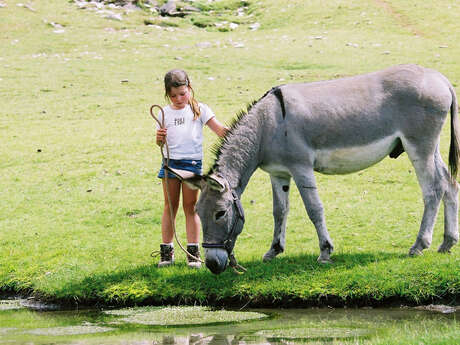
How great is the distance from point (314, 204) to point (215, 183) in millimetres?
1517

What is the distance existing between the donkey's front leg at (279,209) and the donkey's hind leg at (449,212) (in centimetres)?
213

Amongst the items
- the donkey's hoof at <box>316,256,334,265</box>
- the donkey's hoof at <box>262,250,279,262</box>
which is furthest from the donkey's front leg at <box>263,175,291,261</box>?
the donkey's hoof at <box>316,256,334,265</box>

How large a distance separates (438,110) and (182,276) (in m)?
4.01

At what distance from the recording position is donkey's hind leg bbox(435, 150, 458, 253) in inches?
359

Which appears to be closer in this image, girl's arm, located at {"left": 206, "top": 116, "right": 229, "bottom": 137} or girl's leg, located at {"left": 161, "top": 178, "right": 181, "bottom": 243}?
girl's arm, located at {"left": 206, "top": 116, "right": 229, "bottom": 137}

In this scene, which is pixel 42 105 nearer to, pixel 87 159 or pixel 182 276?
pixel 87 159

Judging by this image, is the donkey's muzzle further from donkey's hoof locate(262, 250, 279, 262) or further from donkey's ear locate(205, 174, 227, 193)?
donkey's hoof locate(262, 250, 279, 262)

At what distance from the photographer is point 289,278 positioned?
8328mm

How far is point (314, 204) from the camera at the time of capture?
8742mm

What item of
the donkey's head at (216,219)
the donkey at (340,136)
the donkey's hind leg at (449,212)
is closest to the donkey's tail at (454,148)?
the donkey at (340,136)

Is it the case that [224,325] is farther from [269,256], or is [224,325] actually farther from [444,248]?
[444,248]

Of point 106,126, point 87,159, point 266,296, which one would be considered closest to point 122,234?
point 266,296

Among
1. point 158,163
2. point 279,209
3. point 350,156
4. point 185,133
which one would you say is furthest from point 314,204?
point 158,163

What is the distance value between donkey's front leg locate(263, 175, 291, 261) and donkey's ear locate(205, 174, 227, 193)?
130 centimetres
